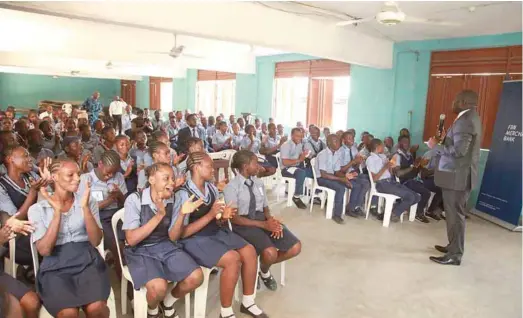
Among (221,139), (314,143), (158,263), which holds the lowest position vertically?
(158,263)

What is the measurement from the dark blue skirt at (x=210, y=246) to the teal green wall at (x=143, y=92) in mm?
13314

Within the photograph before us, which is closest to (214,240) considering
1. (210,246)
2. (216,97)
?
(210,246)

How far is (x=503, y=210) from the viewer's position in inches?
211

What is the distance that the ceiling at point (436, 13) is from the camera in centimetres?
451

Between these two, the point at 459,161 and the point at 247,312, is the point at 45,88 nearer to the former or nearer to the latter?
the point at 247,312

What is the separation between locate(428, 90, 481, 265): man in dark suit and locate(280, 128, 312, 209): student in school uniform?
2.20m

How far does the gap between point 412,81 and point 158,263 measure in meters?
6.00

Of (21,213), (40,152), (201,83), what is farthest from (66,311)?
(201,83)

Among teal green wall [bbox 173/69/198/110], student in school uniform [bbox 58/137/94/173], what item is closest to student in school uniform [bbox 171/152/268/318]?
student in school uniform [bbox 58/137/94/173]

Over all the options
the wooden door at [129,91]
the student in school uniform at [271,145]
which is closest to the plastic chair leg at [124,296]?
the student in school uniform at [271,145]

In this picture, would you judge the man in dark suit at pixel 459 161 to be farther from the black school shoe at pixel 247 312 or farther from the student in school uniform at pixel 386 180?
the black school shoe at pixel 247 312

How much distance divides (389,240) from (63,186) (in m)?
3.47

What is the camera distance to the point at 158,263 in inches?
95.5

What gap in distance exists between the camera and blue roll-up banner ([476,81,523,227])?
17.1 ft
